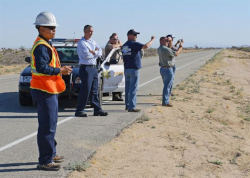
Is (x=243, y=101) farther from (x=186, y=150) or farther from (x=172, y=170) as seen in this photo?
(x=172, y=170)

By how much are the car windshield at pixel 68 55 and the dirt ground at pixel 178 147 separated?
2.42 m

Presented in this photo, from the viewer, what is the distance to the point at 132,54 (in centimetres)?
1003

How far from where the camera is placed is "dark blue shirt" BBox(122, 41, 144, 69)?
32.6ft

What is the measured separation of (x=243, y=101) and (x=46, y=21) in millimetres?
10769

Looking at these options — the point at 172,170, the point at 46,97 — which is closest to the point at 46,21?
the point at 46,97

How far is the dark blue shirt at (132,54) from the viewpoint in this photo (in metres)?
9.94

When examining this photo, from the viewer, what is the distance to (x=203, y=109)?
12.0 m

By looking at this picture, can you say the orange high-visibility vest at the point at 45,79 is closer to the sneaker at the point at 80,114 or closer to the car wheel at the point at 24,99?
the sneaker at the point at 80,114

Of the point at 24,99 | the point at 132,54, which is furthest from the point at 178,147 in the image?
the point at 24,99

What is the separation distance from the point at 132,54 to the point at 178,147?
10.9ft

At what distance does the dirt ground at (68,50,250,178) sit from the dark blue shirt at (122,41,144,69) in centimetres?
123

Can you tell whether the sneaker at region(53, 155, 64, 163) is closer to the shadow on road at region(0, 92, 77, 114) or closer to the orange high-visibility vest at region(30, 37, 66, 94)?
the orange high-visibility vest at region(30, 37, 66, 94)

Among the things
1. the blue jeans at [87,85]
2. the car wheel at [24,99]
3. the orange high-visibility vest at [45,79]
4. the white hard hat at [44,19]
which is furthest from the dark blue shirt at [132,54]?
the white hard hat at [44,19]

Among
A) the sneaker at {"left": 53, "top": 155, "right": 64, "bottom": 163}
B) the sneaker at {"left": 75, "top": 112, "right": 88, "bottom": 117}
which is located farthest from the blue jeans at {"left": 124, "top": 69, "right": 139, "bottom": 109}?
the sneaker at {"left": 53, "top": 155, "right": 64, "bottom": 163}
